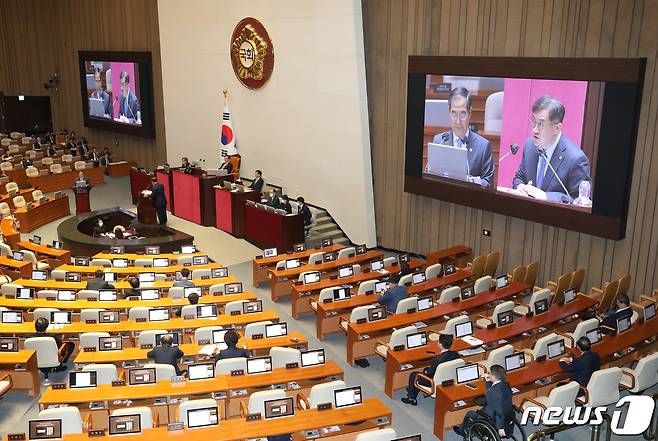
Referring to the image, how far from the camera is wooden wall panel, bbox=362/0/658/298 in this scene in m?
12.2

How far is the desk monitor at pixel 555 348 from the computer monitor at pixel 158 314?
620 cm

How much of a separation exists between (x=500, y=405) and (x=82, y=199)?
1588cm

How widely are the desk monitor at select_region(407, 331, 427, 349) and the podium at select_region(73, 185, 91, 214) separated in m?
13.6

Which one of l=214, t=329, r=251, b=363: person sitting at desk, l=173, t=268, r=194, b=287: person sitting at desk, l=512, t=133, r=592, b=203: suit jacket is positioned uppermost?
l=512, t=133, r=592, b=203: suit jacket

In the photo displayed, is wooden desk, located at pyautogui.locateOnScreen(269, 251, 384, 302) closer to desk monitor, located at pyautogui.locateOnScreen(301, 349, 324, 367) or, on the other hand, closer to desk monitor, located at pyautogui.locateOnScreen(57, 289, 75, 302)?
desk monitor, located at pyautogui.locateOnScreen(57, 289, 75, 302)

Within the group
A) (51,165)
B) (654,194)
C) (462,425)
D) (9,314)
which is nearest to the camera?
(462,425)

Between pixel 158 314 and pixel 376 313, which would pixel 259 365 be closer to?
pixel 376 313

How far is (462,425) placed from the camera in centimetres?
820

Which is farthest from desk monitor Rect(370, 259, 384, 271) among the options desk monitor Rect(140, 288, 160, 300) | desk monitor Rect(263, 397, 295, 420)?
desk monitor Rect(263, 397, 295, 420)

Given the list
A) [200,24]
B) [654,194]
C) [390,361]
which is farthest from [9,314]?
[200,24]

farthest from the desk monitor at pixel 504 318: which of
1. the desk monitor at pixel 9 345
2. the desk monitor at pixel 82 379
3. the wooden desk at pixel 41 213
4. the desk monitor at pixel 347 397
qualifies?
the wooden desk at pixel 41 213

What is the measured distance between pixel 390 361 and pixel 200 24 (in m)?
15.6

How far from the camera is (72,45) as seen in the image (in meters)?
28.8

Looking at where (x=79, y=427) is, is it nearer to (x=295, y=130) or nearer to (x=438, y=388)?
(x=438, y=388)
